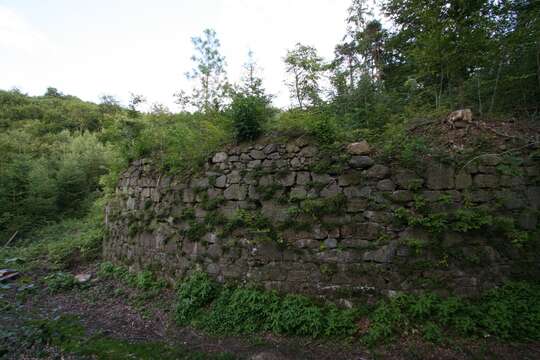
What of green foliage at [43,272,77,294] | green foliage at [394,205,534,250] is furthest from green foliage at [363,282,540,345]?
green foliage at [43,272,77,294]

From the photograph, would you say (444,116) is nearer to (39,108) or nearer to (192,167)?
(192,167)

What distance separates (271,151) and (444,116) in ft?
9.27

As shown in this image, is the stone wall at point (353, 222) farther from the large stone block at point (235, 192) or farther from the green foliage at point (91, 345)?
the green foliage at point (91, 345)

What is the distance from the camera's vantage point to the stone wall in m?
3.55

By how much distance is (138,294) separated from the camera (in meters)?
5.24

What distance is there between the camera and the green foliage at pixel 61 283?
6085 millimetres

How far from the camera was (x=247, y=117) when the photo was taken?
15.3ft

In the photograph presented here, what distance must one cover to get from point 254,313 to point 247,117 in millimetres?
3186

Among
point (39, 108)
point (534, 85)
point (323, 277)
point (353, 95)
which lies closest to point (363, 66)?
point (353, 95)

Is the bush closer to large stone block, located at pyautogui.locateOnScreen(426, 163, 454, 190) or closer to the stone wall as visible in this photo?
the stone wall

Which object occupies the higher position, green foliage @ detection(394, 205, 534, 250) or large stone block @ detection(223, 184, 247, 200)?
large stone block @ detection(223, 184, 247, 200)

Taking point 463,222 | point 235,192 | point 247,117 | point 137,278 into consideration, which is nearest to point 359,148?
point 463,222

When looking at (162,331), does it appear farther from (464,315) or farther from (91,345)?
(464,315)

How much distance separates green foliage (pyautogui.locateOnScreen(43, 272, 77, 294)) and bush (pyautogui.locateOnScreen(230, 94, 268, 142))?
5372 mm
